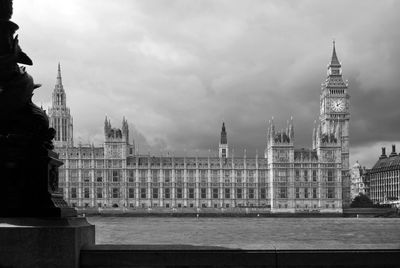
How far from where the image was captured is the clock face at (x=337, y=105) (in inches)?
5989

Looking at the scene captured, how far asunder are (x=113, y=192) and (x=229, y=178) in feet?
69.2

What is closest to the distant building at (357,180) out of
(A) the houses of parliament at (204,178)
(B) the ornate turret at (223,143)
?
(B) the ornate turret at (223,143)

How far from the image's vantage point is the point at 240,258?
22.3ft

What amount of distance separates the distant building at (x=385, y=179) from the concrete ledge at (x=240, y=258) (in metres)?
133

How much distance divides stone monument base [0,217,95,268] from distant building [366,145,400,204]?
13468 cm

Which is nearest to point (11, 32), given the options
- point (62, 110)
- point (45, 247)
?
point (45, 247)

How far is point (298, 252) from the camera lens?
22.4 ft

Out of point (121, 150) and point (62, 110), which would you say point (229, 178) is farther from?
point (62, 110)

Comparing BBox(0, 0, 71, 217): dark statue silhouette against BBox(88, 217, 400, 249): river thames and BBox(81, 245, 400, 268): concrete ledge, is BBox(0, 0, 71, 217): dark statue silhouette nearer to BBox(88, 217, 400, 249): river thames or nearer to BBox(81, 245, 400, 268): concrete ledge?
BBox(81, 245, 400, 268): concrete ledge

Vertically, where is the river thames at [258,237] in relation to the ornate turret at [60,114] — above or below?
below

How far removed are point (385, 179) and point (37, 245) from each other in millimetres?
144986

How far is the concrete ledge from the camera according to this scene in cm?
678

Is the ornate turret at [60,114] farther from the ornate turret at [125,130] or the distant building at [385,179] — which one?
the distant building at [385,179]

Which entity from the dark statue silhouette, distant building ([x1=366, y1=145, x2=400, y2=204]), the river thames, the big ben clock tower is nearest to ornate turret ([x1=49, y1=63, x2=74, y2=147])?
the big ben clock tower
